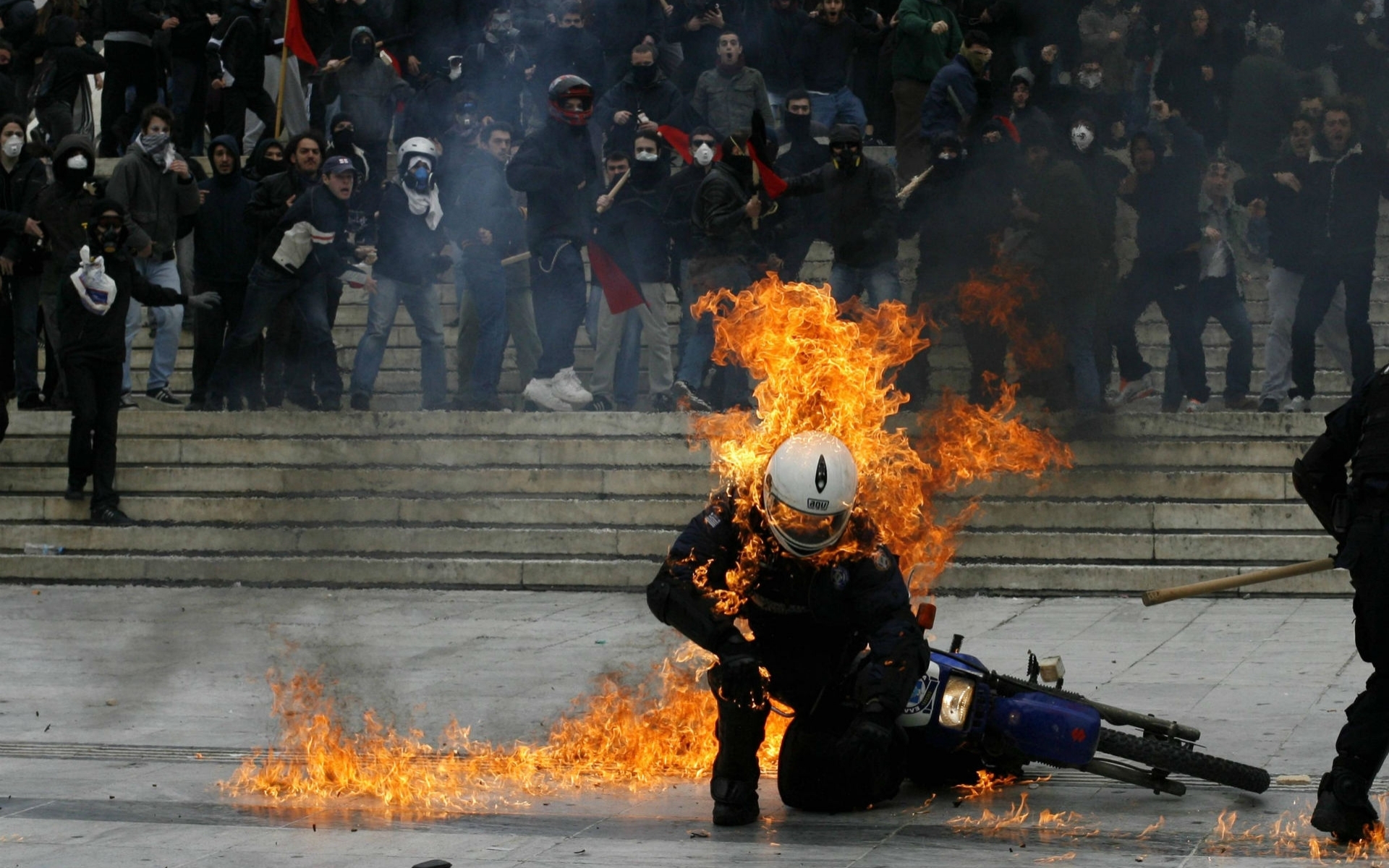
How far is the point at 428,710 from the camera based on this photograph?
823 centimetres

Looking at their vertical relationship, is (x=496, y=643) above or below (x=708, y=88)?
below

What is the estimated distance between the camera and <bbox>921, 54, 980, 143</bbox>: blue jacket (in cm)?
1158

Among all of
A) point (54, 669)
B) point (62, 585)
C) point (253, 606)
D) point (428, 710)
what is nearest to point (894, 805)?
point (428, 710)

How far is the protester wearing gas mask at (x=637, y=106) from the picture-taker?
11.0m

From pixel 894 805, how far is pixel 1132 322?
6.72m

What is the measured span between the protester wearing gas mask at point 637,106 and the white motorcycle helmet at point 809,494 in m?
4.89

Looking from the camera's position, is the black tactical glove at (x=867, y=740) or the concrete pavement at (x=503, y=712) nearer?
the concrete pavement at (x=503, y=712)

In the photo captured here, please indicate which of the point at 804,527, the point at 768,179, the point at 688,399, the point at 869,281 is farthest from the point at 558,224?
the point at 804,527

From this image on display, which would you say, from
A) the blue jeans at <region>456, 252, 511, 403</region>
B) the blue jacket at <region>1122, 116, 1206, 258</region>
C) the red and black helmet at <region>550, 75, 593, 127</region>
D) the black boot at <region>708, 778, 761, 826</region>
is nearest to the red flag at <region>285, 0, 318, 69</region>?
the red and black helmet at <region>550, 75, 593, 127</region>

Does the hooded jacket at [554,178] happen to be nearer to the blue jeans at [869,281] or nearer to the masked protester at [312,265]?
the masked protester at [312,265]

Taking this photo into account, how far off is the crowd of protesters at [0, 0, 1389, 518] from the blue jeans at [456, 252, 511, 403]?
0.09 feet

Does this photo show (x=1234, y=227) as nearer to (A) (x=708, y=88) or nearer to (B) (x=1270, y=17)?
(B) (x=1270, y=17)

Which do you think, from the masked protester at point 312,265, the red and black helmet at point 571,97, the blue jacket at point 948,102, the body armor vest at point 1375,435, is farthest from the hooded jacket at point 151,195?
the body armor vest at point 1375,435

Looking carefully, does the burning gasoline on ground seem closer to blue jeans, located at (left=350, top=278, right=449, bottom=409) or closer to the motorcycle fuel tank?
the motorcycle fuel tank
